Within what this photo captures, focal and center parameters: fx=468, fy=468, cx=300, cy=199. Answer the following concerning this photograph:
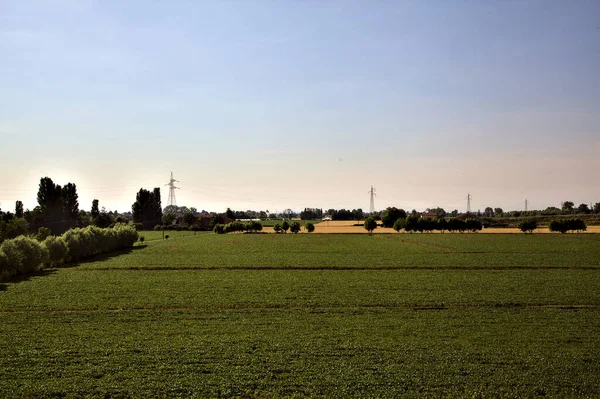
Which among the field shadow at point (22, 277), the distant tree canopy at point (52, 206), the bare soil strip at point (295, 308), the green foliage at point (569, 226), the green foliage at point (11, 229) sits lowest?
the bare soil strip at point (295, 308)

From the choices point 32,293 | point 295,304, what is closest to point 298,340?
point 295,304

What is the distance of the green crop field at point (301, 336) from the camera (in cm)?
2166

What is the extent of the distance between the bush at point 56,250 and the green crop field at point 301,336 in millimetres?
19697

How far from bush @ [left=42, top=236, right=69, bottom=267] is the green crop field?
19.7 meters

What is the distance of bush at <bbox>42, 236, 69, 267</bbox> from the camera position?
254 ft

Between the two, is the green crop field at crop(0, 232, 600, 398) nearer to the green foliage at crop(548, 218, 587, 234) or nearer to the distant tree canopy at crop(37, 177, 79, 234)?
the distant tree canopy at crop(37, 177, 79, 234)

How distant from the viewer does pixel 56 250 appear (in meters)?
78.6

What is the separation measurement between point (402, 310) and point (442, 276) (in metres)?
24.2

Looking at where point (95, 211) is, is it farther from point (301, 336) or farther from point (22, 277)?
point (301, 336)

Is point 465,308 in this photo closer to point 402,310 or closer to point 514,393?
point 402,310

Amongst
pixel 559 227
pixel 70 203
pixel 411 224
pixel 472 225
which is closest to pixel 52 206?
pixel 70 203

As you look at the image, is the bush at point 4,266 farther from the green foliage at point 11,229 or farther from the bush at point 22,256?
Answer: the green foliage at point 11,229

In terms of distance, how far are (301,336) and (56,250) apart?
209ft

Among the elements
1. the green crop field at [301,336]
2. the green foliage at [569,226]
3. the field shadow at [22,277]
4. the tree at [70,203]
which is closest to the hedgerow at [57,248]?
the field shadow at [22,277]
